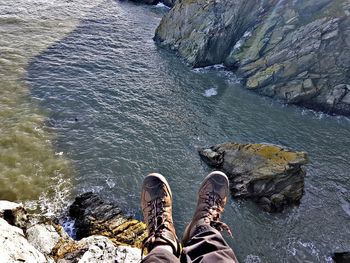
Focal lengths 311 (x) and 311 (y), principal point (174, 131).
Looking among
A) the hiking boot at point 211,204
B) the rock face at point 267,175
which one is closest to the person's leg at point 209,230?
the hiking boot at point 211,204

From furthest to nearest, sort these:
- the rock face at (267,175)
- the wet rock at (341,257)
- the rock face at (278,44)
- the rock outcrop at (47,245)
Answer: the rock face at (278,44) < the rock face at (267,175) < the wet rock at (341,257) < the rock outcrop at (47,245)

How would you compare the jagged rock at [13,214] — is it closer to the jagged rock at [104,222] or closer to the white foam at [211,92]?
the jagged rock at [104,222]

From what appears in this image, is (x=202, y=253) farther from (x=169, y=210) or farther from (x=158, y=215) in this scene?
(x=169, y=210)

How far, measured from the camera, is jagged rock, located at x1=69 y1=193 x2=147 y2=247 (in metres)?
11.2

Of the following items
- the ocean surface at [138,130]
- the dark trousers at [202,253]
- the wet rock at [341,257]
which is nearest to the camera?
the dark trousers at [202,253]

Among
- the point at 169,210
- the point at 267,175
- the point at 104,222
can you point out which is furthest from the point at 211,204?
the point at 267,175

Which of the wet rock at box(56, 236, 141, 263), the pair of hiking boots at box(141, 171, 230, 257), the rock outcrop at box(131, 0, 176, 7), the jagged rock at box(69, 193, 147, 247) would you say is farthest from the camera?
the rock outcrop at box(131, 0, 176, 7)

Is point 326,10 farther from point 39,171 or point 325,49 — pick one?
point 39,171

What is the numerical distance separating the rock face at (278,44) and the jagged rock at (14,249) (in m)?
19.0

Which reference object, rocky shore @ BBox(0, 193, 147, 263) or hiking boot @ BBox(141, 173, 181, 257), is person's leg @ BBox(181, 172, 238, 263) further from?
rocky shore @ BBox(0, 193, 147, 263)

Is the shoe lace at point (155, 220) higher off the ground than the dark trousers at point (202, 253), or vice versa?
the dark trousers at point (202, 253)

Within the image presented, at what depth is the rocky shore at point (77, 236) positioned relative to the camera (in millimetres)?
7590

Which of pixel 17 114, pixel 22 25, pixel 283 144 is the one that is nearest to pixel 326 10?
pixel 283 144

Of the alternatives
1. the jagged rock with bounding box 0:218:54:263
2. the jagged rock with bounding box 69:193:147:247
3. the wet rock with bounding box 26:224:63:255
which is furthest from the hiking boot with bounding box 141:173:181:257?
the wet rock with bounding box 26:224:63:255
